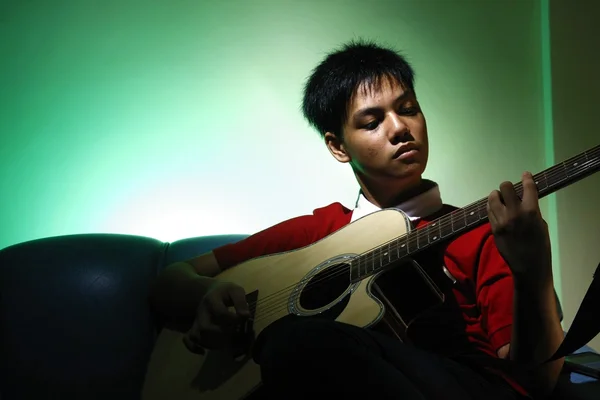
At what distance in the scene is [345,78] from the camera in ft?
3.80

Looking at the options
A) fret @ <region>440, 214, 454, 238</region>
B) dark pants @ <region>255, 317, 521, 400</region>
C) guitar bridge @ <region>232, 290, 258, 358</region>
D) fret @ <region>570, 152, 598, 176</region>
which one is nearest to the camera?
dark pants @ <region>255, 317, 521, 400</region>

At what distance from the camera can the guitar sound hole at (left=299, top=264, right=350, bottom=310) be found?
2.95 ft

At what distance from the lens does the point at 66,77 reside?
1.48 m

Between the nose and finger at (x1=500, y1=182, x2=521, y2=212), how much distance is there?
0.31m

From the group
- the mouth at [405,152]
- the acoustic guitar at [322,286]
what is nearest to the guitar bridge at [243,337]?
the acoustic guitar at [322,286]

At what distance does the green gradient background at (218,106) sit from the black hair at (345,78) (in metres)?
0.28

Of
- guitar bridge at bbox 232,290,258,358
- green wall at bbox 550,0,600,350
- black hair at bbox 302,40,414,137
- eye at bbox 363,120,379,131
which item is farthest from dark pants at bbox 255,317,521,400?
green wall at bbox 550,0,600,350

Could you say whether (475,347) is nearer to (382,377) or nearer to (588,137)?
(382,377)

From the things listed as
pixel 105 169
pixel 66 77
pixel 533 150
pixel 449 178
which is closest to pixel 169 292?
pixel 105 169

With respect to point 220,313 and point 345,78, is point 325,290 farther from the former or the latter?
point 345,78

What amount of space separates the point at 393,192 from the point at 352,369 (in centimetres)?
56

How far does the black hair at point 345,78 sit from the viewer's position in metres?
1.13

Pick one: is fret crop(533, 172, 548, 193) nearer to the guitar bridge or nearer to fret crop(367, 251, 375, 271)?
fret crop(367, 251, 375, 271)

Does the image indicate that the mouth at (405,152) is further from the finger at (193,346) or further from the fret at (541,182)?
the finger at (193,346)
